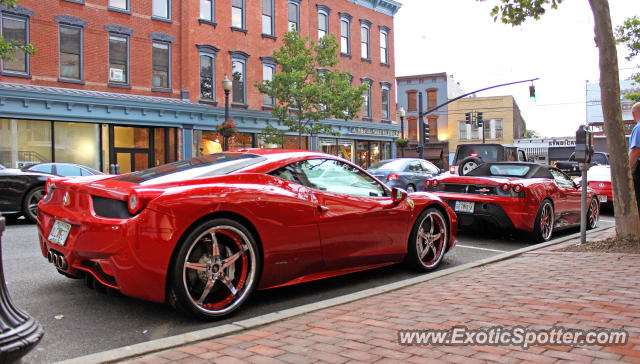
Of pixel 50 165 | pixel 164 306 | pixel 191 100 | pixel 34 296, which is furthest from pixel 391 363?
pixel 191 100

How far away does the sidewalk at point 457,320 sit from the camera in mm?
2752

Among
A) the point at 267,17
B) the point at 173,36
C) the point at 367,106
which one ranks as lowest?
the point at 367,106

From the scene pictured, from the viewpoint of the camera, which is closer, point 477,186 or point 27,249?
point 27,249

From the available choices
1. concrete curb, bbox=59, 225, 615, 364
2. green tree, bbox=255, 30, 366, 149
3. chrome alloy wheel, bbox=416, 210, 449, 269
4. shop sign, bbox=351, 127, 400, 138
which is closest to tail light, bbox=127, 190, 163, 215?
concrete curb, bbox=59, 225, 615, 364

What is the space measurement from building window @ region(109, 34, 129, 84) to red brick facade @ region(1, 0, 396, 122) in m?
0.20

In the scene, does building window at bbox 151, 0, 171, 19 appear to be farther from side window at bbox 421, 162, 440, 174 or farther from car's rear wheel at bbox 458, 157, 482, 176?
car's rear wheel at bbox 458, 157, 482, 176

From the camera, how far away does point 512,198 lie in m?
7.50

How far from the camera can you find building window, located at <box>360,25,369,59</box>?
30550mm

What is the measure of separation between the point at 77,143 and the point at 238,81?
26.2ft

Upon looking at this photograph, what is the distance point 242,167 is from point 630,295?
134 inches

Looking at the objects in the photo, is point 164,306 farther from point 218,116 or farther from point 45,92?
point 218,116

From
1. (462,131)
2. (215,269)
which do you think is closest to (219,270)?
(215,269)

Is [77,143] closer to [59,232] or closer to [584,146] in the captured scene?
[59,232]

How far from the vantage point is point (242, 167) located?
13.9 feet
